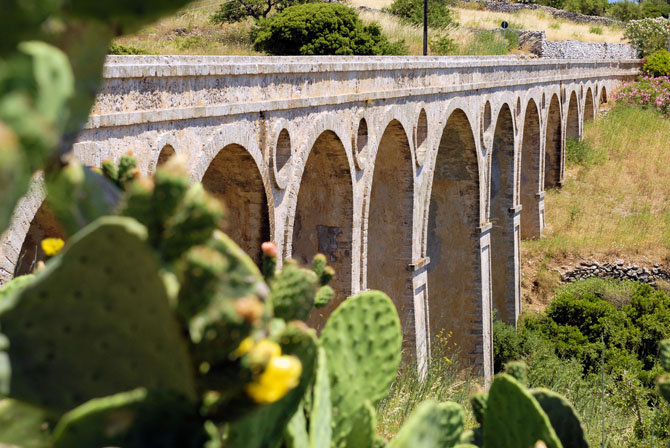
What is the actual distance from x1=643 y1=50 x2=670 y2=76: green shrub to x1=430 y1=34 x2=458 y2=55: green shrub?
14.8m

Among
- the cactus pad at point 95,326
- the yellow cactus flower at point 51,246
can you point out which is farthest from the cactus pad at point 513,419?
the yellow cactus flower at point 51,246

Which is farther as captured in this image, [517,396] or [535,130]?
[535,130]

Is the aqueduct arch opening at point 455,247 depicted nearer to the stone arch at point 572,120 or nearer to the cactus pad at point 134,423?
the stone arch at point 572,120

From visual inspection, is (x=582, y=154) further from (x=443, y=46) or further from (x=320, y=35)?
(x=320, y=35)

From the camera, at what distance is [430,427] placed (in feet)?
5.75

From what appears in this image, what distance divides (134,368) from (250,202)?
6316mm

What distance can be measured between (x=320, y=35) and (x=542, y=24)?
2566 centimetres

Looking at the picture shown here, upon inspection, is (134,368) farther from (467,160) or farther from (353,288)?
(467,160)

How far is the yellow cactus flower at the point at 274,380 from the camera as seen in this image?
118cm

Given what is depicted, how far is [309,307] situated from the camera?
1710 mm

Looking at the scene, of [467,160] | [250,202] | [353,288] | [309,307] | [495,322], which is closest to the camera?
[309,307]

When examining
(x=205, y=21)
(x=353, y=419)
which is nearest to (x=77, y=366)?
(x=353, y=419)

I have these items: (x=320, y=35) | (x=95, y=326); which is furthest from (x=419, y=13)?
(x=95, y=326)

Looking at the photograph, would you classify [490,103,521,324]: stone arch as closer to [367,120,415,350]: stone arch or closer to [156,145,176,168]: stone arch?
[367,120,415,350]: stone arch
